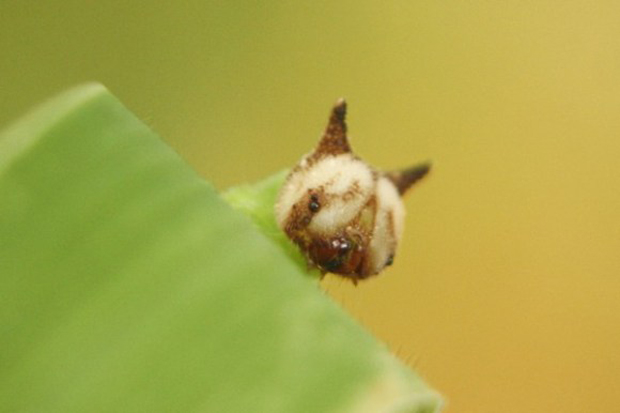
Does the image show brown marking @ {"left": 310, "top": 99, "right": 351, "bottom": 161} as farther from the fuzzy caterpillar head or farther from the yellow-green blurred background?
the yellow-green blurred background

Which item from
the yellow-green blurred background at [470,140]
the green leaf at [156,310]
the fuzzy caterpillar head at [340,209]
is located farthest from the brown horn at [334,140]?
the yellow-green blurred background at [470,140]

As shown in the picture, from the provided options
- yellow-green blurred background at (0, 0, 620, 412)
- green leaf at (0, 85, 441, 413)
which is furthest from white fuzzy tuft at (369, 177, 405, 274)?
yellow-green blurred background at (0, 0, 620, 412)

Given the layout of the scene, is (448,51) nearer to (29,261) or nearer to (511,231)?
(511,231)

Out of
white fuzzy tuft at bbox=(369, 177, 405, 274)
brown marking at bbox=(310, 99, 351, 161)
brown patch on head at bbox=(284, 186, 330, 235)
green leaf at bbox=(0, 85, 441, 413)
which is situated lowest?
green leaf at bbox=(0, 85, 441, 413)

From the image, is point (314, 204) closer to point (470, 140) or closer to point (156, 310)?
point (156, 310)

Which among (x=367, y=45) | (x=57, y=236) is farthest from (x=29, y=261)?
(x=367, y=45)

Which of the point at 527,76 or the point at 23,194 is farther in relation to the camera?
the point at 527,76
